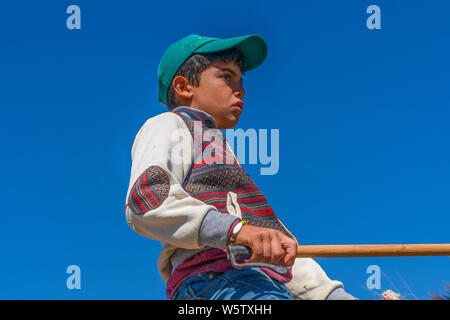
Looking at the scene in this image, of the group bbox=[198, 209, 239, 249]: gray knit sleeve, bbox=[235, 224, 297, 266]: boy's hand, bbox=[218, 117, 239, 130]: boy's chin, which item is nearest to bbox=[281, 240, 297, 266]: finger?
bbox=[235, 224, 297, 266]: boy's hand

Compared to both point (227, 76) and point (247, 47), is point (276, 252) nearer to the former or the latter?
point (227, 76)

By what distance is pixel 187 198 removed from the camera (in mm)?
2318

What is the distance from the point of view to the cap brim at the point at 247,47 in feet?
10.3

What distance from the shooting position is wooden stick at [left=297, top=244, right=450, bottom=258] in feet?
8.07

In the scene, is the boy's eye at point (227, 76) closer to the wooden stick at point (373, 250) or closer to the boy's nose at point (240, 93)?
the boy's nose at point (240, 93)

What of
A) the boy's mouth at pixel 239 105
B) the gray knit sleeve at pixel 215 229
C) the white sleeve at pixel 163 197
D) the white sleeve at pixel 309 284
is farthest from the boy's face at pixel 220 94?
the gray knit sleeve at pixel 215 229

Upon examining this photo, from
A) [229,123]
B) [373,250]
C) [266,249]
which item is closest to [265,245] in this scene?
[266,249]

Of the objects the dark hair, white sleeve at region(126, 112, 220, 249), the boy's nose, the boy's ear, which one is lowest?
white sleeve at region(126, 112, 220, 249)

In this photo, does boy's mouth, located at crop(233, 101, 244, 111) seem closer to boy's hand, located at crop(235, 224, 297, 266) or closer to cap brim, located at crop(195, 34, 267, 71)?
cap brim, located at crop(195, 34, 267, 71)

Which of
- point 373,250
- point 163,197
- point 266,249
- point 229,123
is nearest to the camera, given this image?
point 266,249

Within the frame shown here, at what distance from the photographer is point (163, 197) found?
2.32 metres

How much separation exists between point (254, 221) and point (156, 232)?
52 cm

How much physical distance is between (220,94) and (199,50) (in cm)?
28

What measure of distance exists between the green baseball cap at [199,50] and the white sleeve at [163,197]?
2.39 feet
